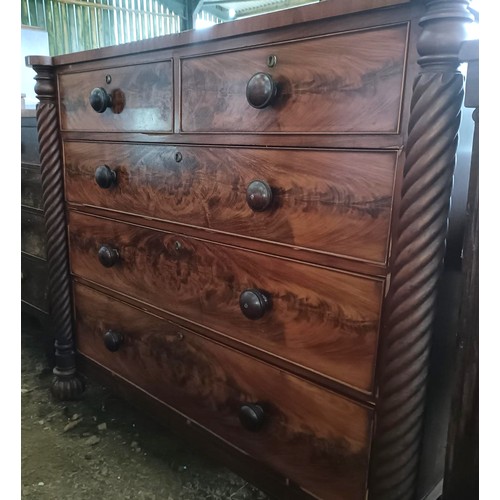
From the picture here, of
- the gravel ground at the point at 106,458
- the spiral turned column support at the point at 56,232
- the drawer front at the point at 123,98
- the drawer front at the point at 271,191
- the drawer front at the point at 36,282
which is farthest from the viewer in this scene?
the drawer front at the point at 36,282

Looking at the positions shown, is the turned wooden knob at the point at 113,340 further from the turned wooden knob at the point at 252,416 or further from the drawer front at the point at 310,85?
the drawer front at the point at 310,85

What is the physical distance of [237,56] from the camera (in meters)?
0.76

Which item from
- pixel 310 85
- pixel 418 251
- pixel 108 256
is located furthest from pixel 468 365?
pixel 108 256

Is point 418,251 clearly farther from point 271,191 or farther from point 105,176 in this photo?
point 105,176

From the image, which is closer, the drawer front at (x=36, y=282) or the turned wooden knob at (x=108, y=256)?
the turned wooden knob at (x=108, y=256)

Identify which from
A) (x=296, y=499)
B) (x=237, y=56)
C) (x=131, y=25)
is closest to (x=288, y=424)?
(x=296, y=499)

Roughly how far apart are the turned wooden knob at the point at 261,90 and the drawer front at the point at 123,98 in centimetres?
25

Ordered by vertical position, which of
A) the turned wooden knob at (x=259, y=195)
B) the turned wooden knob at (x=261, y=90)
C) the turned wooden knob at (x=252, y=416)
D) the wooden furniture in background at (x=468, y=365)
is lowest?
the turned wooden knob at (x=252, y=416)

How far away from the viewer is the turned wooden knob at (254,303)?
78 cm

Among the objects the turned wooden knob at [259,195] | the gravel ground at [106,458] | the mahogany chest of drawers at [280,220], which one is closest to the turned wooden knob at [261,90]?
the mahogany chest of drawers at [280,220]

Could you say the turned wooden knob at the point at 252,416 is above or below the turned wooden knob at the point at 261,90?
below

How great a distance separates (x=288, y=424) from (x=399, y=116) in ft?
1.81

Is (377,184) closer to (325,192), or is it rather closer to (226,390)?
(325,192)

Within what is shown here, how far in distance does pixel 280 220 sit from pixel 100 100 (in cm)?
53
